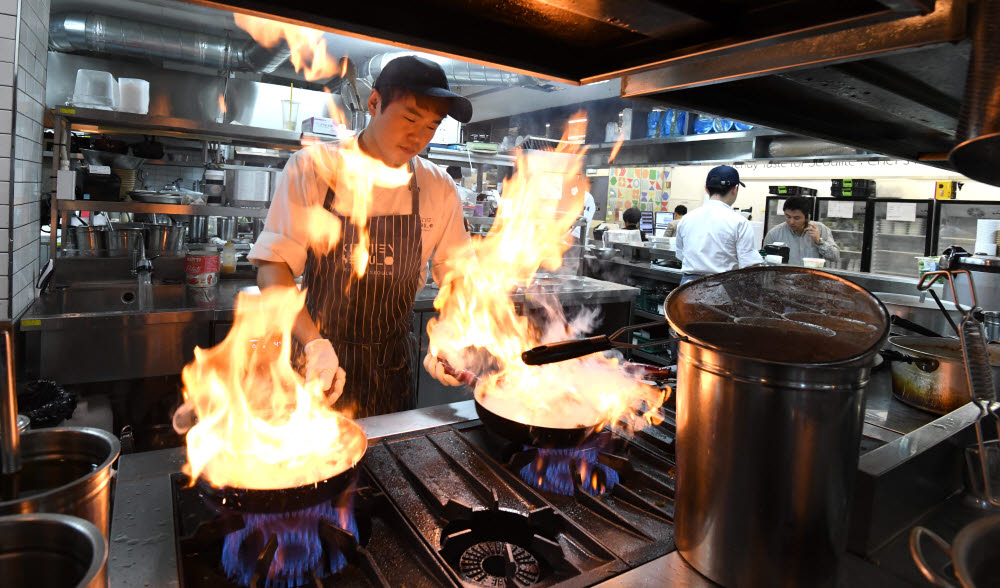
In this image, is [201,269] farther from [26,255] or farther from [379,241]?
[379,241]

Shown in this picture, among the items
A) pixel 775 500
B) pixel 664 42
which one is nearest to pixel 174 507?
pixel 775 500

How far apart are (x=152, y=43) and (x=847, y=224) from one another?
30.7 feet

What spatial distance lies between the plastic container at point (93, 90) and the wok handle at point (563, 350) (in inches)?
158

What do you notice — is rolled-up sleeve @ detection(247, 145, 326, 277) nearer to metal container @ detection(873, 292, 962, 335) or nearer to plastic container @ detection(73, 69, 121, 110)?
metal container @ detection(873, 292, 962, 335)

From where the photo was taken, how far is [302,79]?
24.3ft

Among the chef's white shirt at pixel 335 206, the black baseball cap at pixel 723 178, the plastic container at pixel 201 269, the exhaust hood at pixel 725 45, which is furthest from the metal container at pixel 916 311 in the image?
the plastic container at pixel 201 269

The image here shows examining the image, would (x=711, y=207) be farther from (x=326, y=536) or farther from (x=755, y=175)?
(x=755, y=175)

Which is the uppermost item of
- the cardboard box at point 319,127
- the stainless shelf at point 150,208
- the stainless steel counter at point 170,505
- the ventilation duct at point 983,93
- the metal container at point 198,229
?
the cardboard box at point 319,127

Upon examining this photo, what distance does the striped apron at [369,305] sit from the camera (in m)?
2.19

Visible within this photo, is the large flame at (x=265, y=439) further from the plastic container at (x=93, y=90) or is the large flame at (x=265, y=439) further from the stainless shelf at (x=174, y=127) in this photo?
the plastic container at (x=93, y=90)

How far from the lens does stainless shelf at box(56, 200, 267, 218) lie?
10.9 feet

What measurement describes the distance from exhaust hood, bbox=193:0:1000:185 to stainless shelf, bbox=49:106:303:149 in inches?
127

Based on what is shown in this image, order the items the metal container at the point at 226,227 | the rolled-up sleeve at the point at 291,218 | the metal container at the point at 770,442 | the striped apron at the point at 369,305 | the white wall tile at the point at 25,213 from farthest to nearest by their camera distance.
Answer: the metal container at the point at 226,227, the white wall tile at the point at 25,213, the striped apron at the point at 369,305, the rolled-up sleeve at the point at 291,218, the metal container at the point at 770,442

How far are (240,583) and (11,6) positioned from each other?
3103 mm
